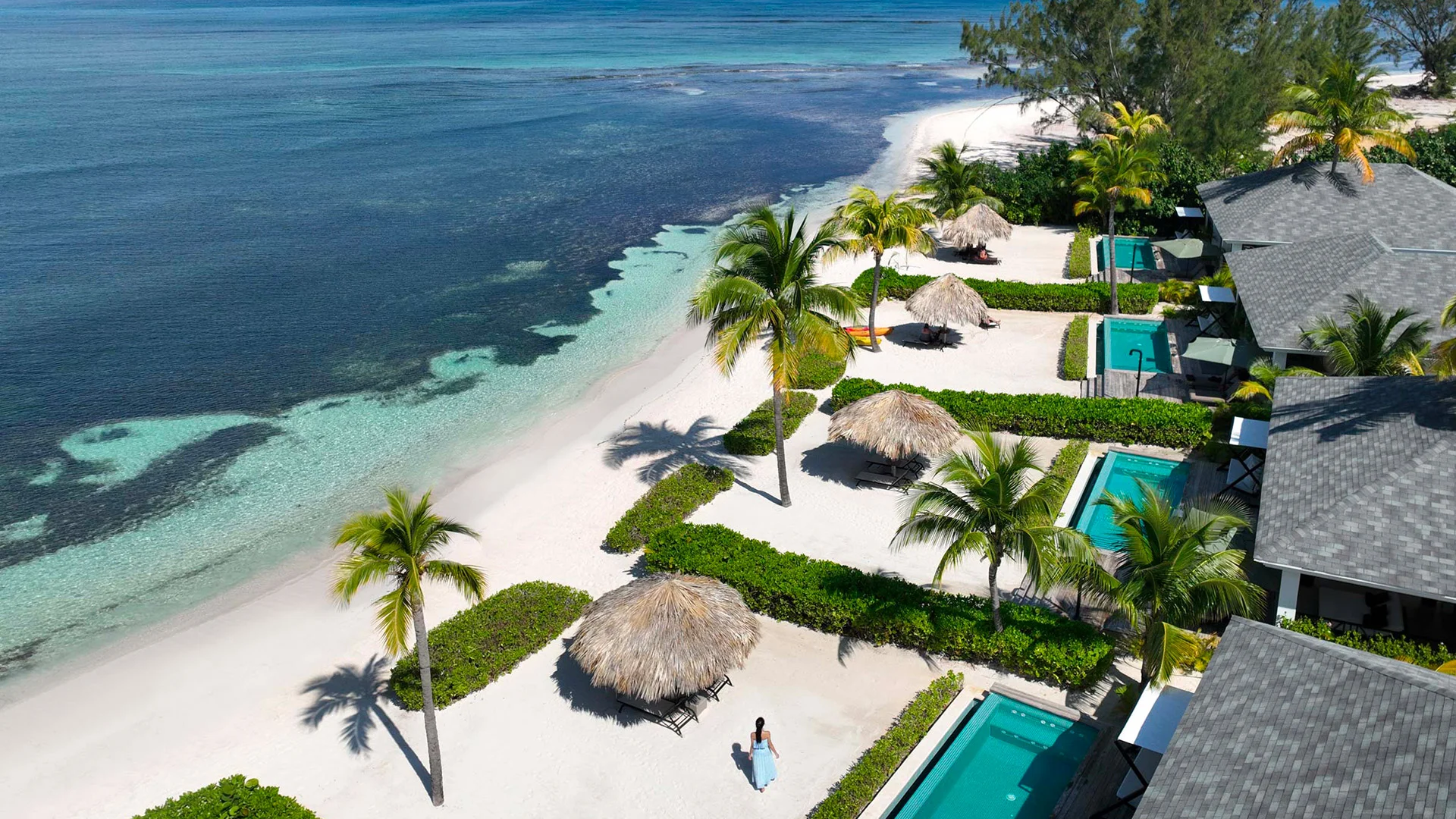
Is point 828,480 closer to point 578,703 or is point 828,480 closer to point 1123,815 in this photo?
point 578,703

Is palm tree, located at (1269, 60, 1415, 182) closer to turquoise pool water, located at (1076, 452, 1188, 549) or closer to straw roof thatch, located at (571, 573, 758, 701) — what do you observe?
turquoise pool water, located at (1076, 452, 1188, 549)

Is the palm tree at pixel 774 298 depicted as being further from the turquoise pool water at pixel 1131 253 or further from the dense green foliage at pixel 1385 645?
the turquoise pool water at pixel 1131 253

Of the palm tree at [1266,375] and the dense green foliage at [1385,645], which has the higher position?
the palm tree at [1266,375]

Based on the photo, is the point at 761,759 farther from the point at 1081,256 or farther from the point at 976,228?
the point at 1081,256

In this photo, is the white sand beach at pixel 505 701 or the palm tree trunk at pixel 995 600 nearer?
the white sand beach at pixel 505 701

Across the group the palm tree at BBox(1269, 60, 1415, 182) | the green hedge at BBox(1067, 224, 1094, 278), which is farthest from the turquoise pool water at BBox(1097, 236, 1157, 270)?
the palm tree at BBox(1269, 60, 1415, 182)

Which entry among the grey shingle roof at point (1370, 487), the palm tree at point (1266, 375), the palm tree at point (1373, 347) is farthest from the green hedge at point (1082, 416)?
the grey shingle roof at point (1370, 487)
